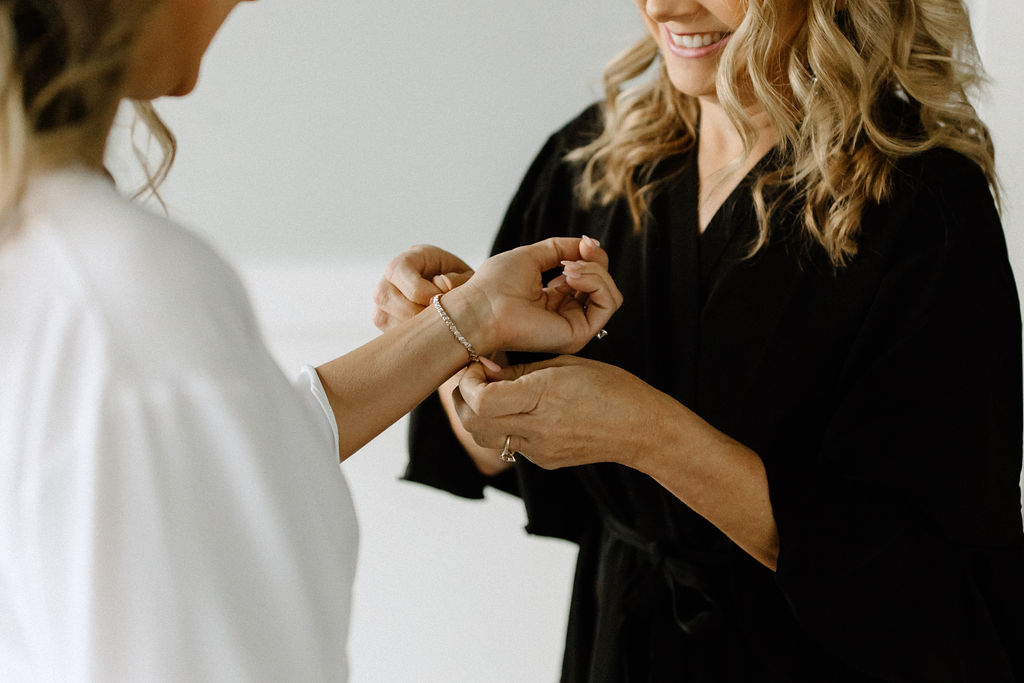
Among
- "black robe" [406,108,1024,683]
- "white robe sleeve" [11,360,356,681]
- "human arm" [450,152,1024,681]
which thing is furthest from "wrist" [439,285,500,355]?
"white robe sleeve" [11,360,356,681]

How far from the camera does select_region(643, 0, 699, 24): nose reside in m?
1.02

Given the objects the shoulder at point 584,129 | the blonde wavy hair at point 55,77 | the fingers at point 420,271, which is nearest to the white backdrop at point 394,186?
the shoulder at point 584,129

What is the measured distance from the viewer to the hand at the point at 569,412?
Answer: 2.92ft

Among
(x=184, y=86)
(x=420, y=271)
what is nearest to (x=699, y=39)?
(x=420, y=271)

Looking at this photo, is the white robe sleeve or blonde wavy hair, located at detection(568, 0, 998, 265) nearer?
the white robe sleeve

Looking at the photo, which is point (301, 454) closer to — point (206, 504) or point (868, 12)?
point (206, 504)

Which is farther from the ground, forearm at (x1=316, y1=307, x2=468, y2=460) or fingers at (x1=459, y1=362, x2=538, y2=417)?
forearm at (x1=316, y1=307, x2=468, y2=460)

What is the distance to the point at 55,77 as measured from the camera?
53cm

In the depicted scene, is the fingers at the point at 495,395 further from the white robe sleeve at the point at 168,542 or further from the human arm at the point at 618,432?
the white robe sleeve at the point at 168,542

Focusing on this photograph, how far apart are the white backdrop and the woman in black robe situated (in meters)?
0.45

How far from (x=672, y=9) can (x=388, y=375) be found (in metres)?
0.49

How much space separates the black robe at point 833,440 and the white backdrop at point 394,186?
47cm

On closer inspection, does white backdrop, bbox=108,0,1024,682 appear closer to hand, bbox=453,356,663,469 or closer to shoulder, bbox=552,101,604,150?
shoulder, bbox=552,101,604,150

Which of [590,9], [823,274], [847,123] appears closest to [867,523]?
[823,274]
